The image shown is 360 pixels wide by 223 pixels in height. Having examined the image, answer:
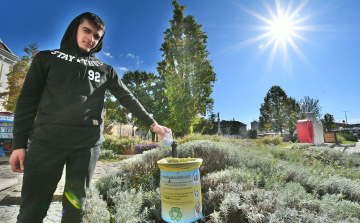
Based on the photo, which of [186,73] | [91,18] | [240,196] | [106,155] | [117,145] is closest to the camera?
[91,18]

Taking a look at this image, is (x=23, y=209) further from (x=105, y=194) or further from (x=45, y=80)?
(x=105, y=194)

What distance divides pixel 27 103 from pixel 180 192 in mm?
1687

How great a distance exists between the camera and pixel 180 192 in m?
2.00

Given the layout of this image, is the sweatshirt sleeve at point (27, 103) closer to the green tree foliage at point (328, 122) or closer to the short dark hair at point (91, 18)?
the short dark hair at point (91, 18)

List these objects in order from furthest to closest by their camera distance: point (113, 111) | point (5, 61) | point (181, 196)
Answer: point (113, 111) → point (5, 61) → point (181, 196)

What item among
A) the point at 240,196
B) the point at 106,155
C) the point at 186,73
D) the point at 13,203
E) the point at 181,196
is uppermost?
the point at 186,73

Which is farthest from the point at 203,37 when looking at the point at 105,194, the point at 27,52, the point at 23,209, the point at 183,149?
the point at 23,209

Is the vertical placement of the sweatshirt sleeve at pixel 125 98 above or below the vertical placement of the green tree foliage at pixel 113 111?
below

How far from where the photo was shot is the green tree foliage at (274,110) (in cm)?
3512

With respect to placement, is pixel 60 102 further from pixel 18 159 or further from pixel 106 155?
pixel 106 155

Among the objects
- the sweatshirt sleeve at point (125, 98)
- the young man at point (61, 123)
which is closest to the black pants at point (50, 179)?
the young man at point (61, 123)

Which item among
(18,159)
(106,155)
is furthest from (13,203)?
(106,155)

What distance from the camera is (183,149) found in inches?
185

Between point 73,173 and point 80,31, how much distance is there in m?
1.33
